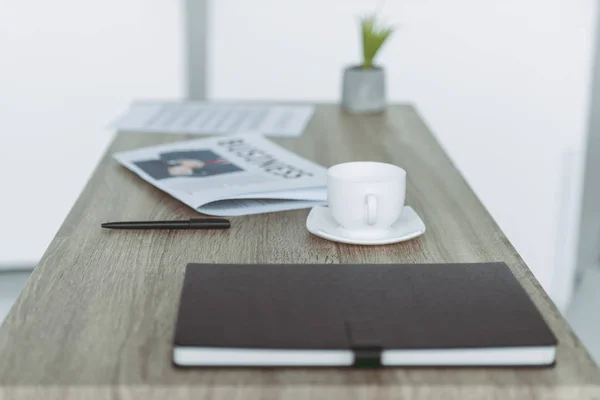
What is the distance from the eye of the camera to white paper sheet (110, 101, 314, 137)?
1.50 meters

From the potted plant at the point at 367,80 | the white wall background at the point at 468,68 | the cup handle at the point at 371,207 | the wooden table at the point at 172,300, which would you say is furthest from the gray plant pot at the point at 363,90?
the cup handle at the point at 371,207

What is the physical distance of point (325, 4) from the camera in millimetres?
2213

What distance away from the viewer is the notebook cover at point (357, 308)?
0.68 metres

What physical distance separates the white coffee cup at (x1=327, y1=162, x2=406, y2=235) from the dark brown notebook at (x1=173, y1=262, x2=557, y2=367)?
0.10 meters

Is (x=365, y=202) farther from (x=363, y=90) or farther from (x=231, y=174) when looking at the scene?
(x=363, y=90)

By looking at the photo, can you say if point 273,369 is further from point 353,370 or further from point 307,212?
point 307,212

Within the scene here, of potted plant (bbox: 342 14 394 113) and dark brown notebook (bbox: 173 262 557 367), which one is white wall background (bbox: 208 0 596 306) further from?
dark brown notebook (bbox: 173 262 557 367)

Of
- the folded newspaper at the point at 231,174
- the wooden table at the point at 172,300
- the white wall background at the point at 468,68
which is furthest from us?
the white wall background at the point at 468,68

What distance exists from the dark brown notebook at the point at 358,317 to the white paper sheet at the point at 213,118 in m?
0.68

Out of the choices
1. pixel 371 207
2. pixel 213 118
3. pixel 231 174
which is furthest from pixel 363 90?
pixel 371 207

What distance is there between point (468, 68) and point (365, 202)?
56.3 inches

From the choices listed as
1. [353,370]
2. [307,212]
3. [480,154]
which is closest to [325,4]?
[480,154]

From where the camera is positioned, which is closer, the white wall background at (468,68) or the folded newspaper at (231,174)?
the folded newspaper at (231,174)

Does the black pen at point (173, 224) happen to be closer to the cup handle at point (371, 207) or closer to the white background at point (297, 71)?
the cup handle at point (371, 207)
